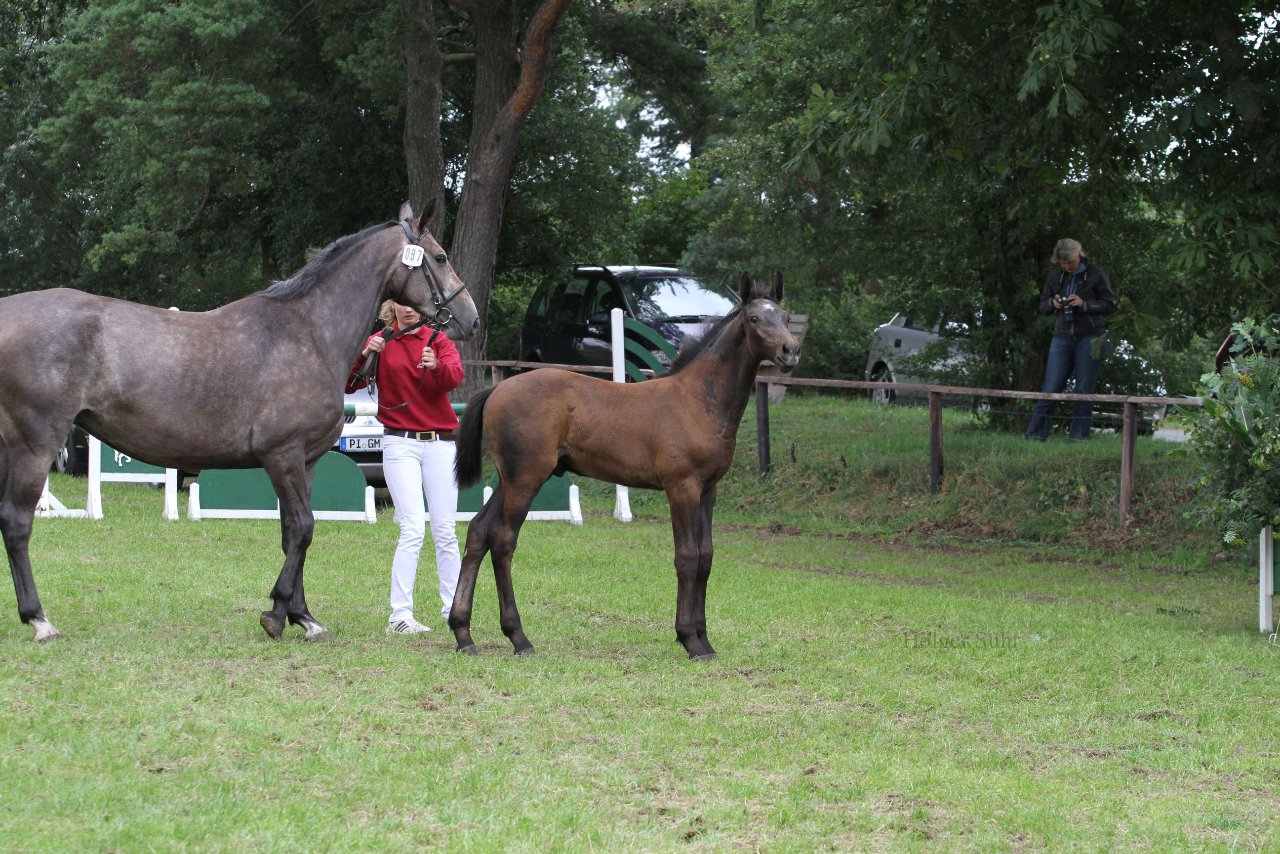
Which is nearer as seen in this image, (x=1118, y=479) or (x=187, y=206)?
(x=1118, y=479)

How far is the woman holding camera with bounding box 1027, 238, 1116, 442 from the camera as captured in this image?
14742 mm

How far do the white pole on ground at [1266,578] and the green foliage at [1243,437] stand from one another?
98 millimetres

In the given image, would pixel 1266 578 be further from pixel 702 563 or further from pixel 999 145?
pixel 999 145

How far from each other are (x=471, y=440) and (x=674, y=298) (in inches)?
519

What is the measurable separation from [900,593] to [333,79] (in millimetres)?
15270

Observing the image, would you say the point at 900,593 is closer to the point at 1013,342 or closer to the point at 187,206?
the point at 1013,342

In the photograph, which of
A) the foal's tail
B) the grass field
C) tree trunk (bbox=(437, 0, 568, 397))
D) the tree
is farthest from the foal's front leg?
tree trunk (bbox=(437, 0, 568, 397))

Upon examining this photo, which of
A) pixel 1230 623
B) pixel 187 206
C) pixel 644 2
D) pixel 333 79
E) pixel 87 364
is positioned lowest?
pixel 1230 623

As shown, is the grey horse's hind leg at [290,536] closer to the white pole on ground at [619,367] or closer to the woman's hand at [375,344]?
the woman's hand at [375,344]

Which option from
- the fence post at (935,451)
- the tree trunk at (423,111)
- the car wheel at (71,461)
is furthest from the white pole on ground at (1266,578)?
the car wheel at (71,461)

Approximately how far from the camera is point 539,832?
4883mm

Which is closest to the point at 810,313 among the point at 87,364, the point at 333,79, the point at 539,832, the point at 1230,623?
the point at 333,79

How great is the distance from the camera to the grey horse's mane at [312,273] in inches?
335

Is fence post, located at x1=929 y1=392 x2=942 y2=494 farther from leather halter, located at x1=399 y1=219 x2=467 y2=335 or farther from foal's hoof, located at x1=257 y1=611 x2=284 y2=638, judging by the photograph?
foal's hoof, located at x1=257 y1=611 x2=284 y2=638
